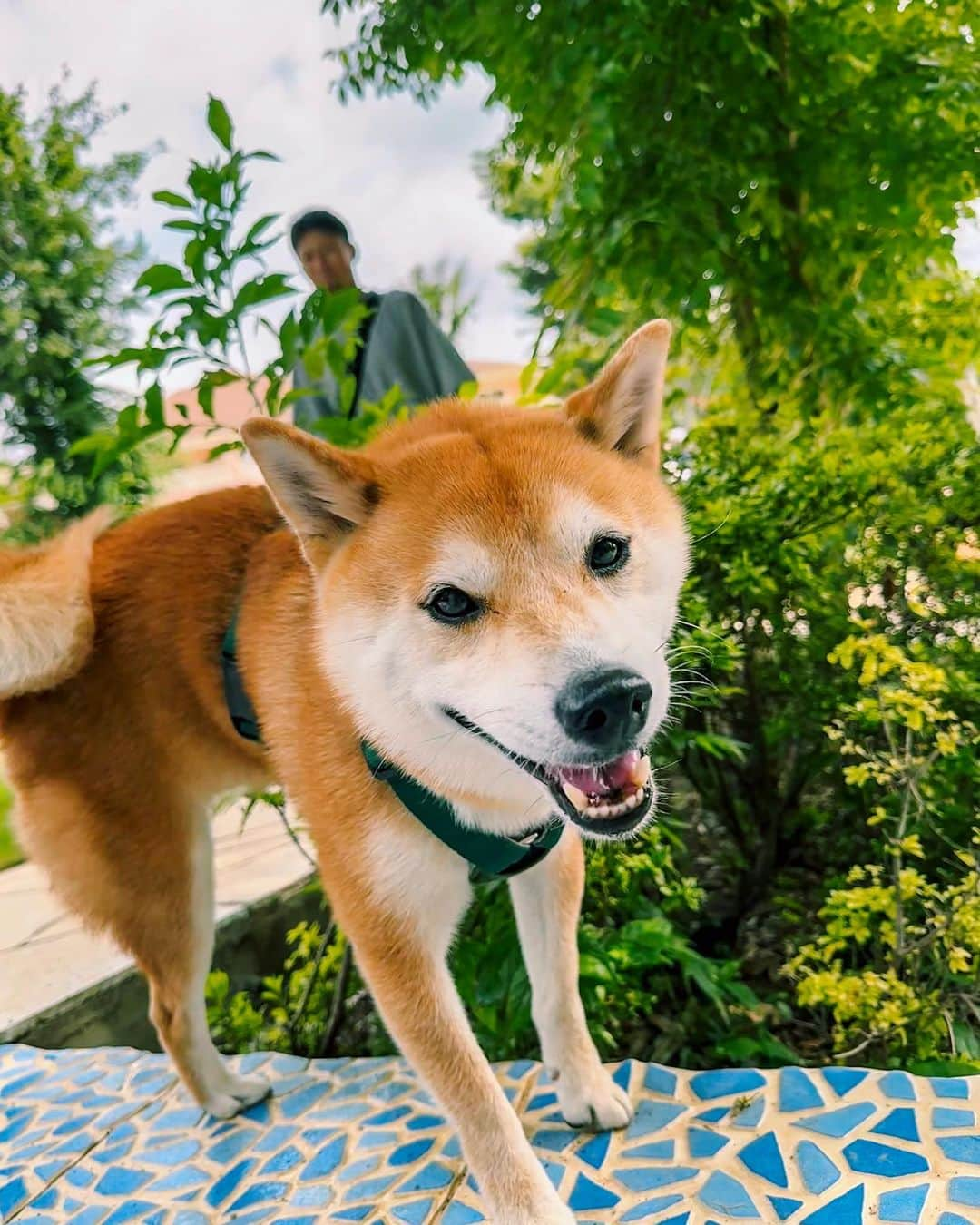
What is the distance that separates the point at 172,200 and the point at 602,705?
1305 millimetres

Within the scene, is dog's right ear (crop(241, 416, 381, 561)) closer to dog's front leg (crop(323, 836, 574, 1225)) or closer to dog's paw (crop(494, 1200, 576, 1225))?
dog's front leg (crop(323, 836, 574, 1225))

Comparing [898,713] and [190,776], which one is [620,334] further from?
[190,776]

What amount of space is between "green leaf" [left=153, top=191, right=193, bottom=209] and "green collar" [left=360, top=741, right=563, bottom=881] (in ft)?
3.59

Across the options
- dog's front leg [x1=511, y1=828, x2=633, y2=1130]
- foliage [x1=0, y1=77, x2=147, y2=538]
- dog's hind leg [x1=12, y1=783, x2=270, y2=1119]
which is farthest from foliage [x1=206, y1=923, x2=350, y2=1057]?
foliage [x1=0, y1=77, x2=147, y2=538]

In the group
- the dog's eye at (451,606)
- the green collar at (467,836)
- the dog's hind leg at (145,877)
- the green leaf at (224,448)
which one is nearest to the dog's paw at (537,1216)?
the green collar at (467,836)

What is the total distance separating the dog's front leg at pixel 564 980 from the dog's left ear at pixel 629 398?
2.40 ft

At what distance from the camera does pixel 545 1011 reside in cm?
161

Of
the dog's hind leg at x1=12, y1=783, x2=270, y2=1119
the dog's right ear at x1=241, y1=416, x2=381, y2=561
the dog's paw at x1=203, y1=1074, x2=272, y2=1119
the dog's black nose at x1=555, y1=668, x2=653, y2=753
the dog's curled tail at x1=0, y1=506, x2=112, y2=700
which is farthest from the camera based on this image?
the dog's paw at x1=203, y1=1074, x2=272, y2=1119

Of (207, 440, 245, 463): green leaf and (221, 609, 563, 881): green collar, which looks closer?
(221, 609, 563, 881): green collar

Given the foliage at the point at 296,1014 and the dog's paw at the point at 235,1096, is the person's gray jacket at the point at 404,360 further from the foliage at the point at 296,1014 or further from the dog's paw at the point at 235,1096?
the dog's paw at the point at 235,1096

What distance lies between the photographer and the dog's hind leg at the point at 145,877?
1601 millimetres

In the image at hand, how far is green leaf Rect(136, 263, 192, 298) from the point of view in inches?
61.9

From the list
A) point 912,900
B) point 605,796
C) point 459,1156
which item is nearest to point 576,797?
point 605,796

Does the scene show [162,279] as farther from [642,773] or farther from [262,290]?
[642,773]
